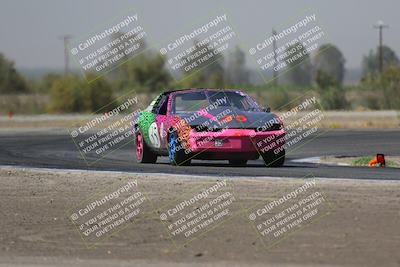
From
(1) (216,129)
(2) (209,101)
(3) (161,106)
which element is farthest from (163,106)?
(1) (216,129)

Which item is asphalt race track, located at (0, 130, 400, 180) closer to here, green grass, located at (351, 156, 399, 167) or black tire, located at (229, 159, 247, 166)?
black tire, located at (229, 159, 247, 166)

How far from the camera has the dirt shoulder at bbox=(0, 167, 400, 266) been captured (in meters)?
10.5

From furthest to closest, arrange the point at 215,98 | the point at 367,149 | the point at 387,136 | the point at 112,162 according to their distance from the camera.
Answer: the point at 387,136
the point at 367,149
the point at 112,162
the point at 215,98

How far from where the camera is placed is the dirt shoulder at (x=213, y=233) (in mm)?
10469

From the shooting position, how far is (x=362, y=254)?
34.3 ft

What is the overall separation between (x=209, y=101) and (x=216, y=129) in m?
1.12

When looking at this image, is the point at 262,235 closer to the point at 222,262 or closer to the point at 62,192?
the point at 222,262

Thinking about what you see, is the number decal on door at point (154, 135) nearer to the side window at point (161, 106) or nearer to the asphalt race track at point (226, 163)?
the side window at point (161, 106)

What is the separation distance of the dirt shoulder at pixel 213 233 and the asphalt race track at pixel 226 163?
6.58ft

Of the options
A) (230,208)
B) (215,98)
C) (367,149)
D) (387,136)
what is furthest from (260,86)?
(230,208)

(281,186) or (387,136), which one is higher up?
(281,186)

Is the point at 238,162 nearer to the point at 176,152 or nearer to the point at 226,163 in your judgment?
the point at 226,163

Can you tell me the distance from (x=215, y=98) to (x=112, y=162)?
3.18 metres

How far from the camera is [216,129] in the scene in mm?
19328
